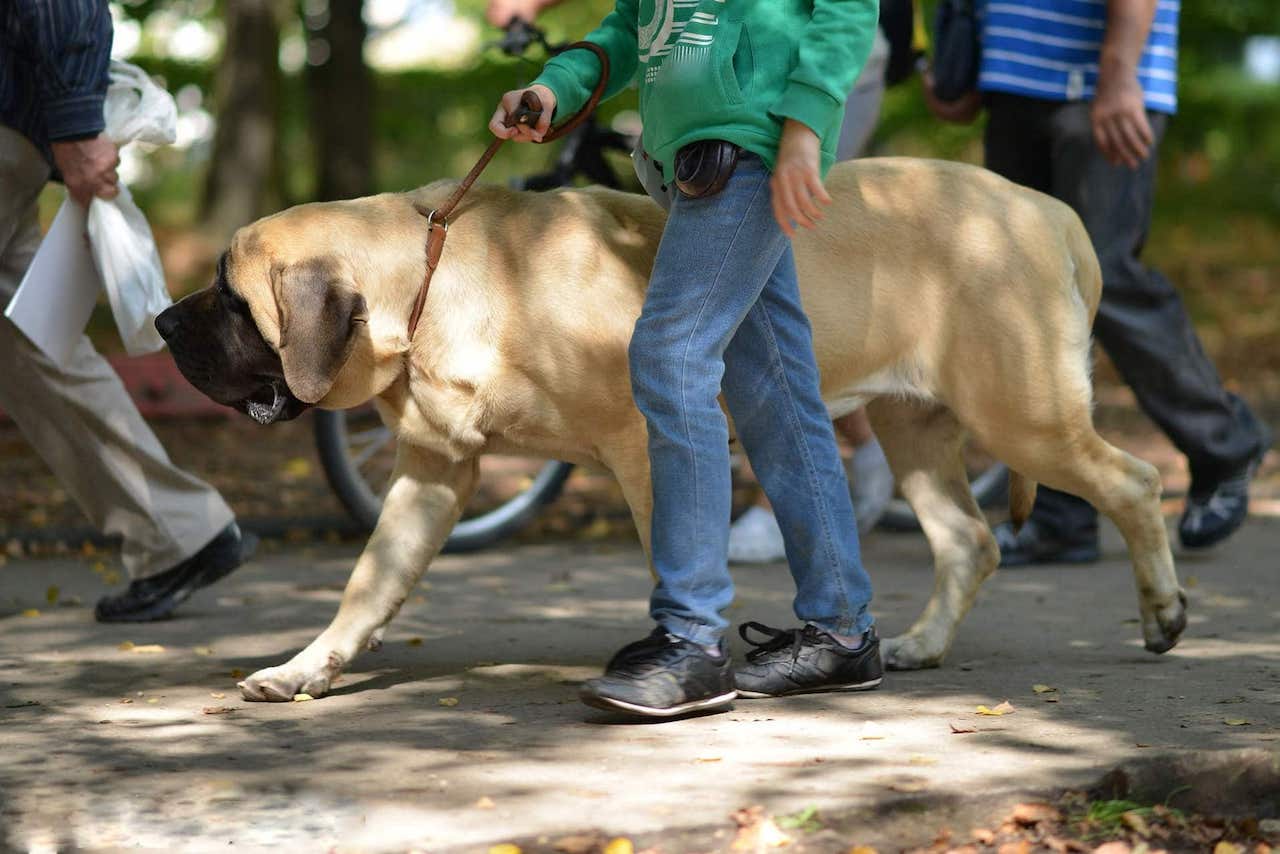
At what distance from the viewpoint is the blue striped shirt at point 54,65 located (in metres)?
4.82

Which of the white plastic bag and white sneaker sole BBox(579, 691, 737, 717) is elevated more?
the white plastic bag

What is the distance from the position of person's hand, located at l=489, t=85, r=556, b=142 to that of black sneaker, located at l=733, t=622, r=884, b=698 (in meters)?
1.34

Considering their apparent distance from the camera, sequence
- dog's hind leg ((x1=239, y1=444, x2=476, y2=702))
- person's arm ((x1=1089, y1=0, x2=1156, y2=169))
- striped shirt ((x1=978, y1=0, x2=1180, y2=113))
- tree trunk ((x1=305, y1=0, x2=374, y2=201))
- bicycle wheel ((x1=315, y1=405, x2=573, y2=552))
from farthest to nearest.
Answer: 1. tree trunk ((x1=305, y1=0, x2=374, y2=201))
2. bicycle wheel ((x1=315, y1=405, x2=573, y2=552))
3. striped shirt ((x1=978, y1=0, x2=1180, y2=113))
4. person's arm ((x1=1089, y1=0, x2=1156, y2=169))
5. dog's hind leg ((x1=239, y1=444, x2=476, y2=702))

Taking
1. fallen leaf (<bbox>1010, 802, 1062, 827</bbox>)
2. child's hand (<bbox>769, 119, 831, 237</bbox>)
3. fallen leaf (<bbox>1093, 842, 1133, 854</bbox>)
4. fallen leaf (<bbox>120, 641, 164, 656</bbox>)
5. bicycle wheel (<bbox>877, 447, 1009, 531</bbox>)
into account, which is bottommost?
bicycle wheel (<bbox>877, 447, 1009, 531</bbox>)

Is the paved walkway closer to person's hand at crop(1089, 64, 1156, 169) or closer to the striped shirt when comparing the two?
person's hand at crop(1089, 64, 1156, 169)

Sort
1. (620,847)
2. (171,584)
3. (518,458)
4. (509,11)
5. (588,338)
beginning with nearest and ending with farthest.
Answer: (620,847), (588,338), (171,584), (509,11), (518,458)

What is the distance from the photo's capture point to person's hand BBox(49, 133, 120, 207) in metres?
4.92

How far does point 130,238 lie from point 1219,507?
387 cm

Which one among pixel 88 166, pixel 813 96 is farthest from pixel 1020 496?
pixel 88 166

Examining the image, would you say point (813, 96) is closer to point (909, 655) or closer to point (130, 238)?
point (909, 655)

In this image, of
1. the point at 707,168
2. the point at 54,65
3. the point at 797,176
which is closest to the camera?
the point at 797,176

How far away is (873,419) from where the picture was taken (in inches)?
192

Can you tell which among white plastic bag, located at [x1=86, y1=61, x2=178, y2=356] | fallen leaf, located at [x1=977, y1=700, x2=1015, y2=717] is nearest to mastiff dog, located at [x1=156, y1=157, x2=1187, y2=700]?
fallen leaf, located at [x1=977, y1=700, x2=1015, y2=717]

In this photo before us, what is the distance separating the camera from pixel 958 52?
20.2 ft
